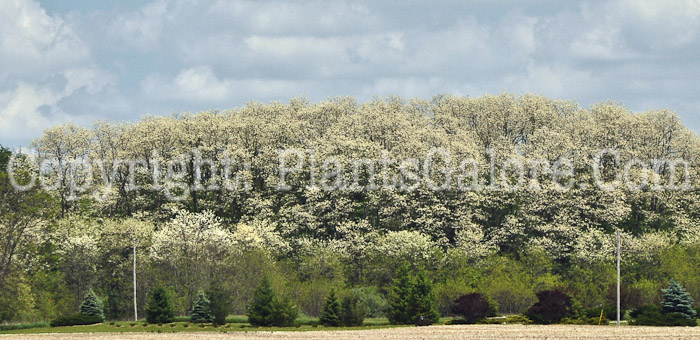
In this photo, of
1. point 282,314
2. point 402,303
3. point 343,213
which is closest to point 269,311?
point 282,314

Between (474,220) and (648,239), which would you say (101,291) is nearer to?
(474,220)

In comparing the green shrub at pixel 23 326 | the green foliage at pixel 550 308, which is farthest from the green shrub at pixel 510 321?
the green shrub at pixel 23 326

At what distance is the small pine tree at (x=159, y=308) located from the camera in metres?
74.4

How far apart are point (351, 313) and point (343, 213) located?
1173 inches

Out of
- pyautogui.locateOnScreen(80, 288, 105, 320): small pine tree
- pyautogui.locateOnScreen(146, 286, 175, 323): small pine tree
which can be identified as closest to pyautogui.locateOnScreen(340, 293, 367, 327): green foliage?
pyautogui.locateOnScreen(146, 286, 175, 323): small pine tree

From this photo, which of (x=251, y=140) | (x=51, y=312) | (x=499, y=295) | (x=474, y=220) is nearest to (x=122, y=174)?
(x=251, y=140)

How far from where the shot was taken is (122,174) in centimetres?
10869

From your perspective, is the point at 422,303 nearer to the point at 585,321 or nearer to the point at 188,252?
the point at 585,321

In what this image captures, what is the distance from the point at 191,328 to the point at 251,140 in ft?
141

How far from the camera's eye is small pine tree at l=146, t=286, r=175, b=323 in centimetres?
7438

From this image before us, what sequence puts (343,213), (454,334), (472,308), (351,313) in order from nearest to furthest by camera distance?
(454,334), (472,308), (351,313), (343,213)

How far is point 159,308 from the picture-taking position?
7462 centimetres

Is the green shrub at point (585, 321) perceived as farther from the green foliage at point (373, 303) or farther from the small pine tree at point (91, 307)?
the small pine tree at point (91, 307)

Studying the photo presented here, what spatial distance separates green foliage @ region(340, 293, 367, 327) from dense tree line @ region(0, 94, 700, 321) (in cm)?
1065
